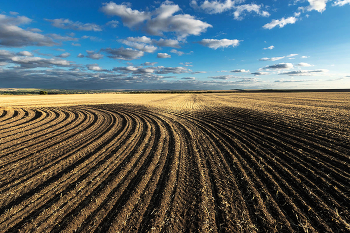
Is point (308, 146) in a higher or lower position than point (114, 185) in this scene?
higher

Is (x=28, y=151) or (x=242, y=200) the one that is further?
(x=28, y=151)

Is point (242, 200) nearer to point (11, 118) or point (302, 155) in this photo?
point (302, 155)

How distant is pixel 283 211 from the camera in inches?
170

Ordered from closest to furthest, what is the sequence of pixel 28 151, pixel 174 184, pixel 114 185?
pixel 114 185, pixel 174 184, pixel 28 151

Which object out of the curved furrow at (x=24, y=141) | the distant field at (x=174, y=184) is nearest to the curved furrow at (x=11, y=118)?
the curved furrow at (x=24, y=141)

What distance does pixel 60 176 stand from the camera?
19.3ft

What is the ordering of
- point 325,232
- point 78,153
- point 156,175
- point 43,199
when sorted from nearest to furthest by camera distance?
1. point 325,232
2. point 43,199
3. point 156,175
4. point 78,153

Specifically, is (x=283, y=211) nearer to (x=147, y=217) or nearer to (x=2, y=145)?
(x=147, y=217)

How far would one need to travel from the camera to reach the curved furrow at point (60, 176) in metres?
4.62

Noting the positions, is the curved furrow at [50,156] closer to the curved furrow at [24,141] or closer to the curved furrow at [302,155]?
the curved furrow at [24,141]

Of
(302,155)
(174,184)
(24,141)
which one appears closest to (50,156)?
(24,141)

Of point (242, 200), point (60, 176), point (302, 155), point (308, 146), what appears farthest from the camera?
point (308, 146)

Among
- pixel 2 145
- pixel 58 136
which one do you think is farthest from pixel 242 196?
pixel 2 145

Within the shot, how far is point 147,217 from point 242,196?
2.92 m
